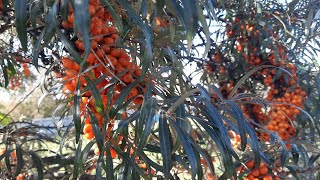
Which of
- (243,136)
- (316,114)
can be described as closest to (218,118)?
(243,136)

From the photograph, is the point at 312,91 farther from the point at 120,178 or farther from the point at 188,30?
the point at 188,30

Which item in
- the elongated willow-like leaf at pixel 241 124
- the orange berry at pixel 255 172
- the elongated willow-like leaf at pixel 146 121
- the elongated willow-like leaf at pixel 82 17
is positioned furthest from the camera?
the orange berry at pixel 255 172

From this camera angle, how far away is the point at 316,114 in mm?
1952

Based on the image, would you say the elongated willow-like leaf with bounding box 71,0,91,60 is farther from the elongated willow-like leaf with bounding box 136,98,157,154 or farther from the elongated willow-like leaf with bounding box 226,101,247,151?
the elongated willow-like leaf with bounding box 226,101,247,151

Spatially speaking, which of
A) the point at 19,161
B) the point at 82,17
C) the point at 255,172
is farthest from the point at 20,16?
the point at 255,172

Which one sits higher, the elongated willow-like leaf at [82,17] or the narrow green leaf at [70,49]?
the narrow green leaf at [70,49]

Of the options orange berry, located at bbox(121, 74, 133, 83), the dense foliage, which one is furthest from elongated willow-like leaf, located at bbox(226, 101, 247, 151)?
orange berry, located at bbox(121, 74, 133, 83)

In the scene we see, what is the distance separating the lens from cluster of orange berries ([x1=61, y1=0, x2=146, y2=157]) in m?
0.88

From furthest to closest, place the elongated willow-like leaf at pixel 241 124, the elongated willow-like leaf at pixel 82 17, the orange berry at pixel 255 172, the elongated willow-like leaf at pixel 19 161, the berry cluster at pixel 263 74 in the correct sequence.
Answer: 1. the berry cluster at pixel 263 74
2. the orange berry at pixel 255 172
3. the elongated willow-like leaf at pixel 19 161
4. the elongated willow-like leaf at pixel 241 124
5. the elongated willow-like leaf at pixel 82 17

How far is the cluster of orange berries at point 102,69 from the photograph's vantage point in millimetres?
883

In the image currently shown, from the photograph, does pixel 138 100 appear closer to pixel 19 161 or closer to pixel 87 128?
pixel 87 128

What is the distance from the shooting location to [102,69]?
0.91 meters

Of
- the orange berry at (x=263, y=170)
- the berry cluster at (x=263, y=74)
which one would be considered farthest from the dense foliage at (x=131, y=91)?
the berry cluster at (x=263, y=74)

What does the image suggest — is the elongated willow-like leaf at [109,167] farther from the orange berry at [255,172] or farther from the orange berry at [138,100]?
the orange berry at [255,172]
